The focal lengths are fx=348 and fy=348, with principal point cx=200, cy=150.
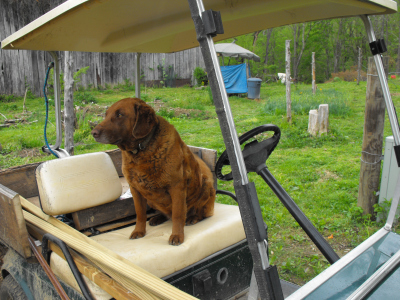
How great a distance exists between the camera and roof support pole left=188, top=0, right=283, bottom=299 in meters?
1.19

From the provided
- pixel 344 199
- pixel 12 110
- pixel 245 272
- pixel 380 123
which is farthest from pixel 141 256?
pixel 12 110

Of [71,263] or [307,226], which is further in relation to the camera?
[307,226]

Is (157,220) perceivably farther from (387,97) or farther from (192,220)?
(387,97)

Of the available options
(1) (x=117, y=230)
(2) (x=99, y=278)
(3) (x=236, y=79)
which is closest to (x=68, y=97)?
(1) (x=117, y=230)

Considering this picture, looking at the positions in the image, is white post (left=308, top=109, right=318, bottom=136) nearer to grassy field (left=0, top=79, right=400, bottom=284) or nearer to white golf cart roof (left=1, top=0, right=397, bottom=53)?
grassy field (left=0, top=79, right=400, bottom=284)

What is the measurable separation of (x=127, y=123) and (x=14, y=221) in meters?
0.81

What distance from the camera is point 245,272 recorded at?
92.3 inches

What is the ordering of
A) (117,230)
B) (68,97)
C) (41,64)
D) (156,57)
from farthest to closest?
(156,57), (41,64), (68,97), (117,230)

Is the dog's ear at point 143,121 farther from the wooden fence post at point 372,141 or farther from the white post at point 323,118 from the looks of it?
the white post at point 323,118

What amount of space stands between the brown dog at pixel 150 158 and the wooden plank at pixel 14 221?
55 cm

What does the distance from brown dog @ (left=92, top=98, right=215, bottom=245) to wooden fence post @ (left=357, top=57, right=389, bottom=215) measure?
2.55 meters

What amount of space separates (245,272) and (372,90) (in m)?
2.67

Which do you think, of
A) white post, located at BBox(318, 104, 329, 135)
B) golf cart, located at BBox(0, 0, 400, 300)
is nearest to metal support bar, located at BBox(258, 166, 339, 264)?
golf cart, located at BBox(0, 0, 400, 300)

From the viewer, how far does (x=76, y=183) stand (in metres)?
2.30
